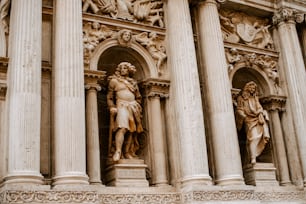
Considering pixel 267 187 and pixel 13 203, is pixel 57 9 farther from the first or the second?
pixel 267 187

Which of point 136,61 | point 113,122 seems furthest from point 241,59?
point 113,122

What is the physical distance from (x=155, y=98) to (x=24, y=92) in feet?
12.9

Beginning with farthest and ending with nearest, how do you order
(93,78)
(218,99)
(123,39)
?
(218,99) → (123,39) → (93,78)

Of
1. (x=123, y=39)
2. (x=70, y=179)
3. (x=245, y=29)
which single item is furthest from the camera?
(x=245, y=29)

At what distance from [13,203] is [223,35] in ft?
28.5

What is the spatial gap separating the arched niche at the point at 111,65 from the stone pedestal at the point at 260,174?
332 cm

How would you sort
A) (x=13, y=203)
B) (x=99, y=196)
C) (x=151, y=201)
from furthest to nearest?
(x=151, y=201) < (x=99, y=196) < (x=13, y=203)

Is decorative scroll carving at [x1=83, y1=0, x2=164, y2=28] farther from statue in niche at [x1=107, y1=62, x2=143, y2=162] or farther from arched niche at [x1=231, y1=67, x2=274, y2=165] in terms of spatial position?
arched niche at [x1=231, y1=67, x2=274, y2=165]

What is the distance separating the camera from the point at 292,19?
607 inches

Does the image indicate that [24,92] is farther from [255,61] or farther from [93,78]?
[255,61]

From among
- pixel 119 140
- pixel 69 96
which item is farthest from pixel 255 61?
pixel 69 96

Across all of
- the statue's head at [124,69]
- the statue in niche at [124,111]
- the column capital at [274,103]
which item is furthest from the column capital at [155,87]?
the column capital at [274,103]

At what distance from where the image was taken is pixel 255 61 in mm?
14984

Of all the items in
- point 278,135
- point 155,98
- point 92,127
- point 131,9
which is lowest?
point 92,127
